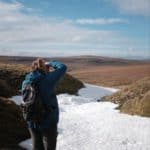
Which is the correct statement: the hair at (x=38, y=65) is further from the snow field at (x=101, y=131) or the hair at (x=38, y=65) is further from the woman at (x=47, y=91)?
the snow field at (x=101, y=131)

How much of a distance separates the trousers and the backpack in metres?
0.29

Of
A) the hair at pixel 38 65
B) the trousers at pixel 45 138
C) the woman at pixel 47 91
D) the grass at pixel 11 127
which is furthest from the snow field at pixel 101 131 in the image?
the hair at pixel 38 65

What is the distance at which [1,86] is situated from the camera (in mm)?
25578

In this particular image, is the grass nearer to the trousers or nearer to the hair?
the trousers

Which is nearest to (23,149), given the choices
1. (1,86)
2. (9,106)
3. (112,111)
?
(9,106)

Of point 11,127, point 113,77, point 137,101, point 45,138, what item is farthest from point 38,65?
point 113,77

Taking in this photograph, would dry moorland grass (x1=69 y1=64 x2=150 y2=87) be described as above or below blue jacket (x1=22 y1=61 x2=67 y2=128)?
below

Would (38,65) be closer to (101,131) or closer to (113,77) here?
(101,131)

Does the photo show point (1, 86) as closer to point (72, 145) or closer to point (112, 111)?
point (112, 111)

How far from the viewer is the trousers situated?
7881mm

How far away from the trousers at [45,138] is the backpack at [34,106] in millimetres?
294

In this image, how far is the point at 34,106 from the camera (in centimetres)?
771

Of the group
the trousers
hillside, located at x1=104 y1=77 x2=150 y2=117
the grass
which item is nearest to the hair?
the trousers

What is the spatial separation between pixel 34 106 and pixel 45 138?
0.74 meters
